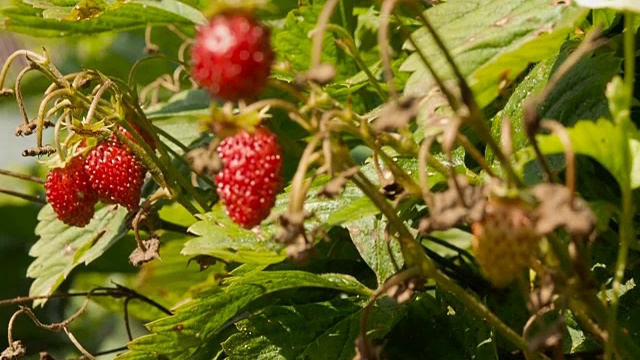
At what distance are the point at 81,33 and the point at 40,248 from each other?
0.43 m

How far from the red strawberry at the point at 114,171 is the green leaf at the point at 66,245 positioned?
328 millimetres

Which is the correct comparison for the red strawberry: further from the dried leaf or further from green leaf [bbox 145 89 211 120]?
the dried leaf

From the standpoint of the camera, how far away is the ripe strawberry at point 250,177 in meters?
0.97

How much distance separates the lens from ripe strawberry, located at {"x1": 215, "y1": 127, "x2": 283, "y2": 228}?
0.97 metres

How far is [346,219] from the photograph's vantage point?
1255 millimetres

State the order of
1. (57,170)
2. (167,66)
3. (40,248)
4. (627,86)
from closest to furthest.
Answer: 1. (627,86)
2. (57,170)
3. (40,248)
4. (167,66)

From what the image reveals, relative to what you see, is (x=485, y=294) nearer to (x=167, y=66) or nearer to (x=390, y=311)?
(x=390, y=311)

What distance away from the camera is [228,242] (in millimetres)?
1425

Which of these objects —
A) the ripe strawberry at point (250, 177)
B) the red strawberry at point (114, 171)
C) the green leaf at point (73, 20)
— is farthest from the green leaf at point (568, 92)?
the green leaf at point (73, 20)

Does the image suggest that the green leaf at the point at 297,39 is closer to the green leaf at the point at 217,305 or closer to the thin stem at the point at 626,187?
the green leaf at the point at 217,305

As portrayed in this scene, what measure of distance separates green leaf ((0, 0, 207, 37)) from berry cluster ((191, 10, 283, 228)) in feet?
3.02

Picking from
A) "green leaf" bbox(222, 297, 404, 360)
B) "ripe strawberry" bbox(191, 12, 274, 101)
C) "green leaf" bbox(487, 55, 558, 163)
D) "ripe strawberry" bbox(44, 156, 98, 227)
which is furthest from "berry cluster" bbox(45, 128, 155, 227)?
"ripe strawberry" bbox(191, 12, 274, 101)

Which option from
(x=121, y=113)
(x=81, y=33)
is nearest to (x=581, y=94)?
(x=121, y=113)

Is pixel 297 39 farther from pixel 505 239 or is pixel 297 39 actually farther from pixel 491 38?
pixel 505 239
